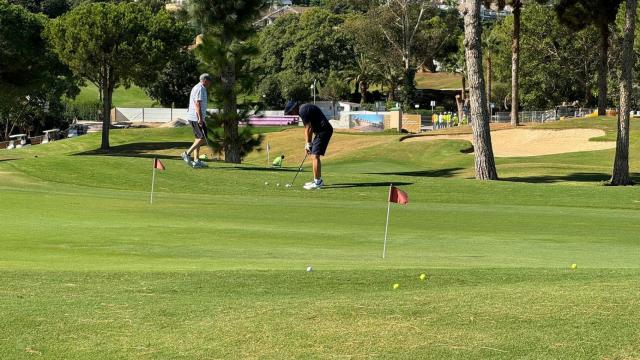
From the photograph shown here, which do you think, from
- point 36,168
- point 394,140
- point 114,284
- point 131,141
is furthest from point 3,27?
point 114,284

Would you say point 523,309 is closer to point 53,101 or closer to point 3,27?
point 3,27

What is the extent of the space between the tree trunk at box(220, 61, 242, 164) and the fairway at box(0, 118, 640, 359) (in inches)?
688

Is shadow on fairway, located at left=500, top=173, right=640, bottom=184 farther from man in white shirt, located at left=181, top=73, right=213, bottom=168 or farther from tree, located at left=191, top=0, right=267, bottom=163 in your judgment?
tree, located at left=191, top=0, right=267, bottom=163

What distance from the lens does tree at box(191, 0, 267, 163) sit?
41094 mm

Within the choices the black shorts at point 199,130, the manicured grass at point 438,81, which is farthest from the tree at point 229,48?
the manicured grass at point 438,81

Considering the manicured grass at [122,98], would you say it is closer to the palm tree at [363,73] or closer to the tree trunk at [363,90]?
the palm tree at [363,73]

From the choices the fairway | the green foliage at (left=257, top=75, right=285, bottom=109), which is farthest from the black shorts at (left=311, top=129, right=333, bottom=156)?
the green foliage at (left=257, top=75, right=285, bottom=109)

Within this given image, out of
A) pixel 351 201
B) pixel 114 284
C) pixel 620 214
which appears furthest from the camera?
pixel 351 201

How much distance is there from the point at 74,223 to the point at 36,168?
11.8m

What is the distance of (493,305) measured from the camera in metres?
7.41

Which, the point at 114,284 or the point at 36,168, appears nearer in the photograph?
the point at 114,284

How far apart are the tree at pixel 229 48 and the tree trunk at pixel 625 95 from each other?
17.8m

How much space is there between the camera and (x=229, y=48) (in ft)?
136

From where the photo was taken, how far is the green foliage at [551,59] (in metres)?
96.8
